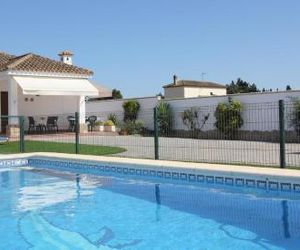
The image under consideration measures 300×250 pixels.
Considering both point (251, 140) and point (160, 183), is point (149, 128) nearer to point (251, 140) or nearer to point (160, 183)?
point (251, 140)

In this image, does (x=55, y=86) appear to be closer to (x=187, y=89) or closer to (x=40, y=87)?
(x=40, y=87)

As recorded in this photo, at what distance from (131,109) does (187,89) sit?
2230 cm

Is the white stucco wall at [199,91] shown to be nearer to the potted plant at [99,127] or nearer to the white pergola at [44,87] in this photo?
the potted plant at [99,127]

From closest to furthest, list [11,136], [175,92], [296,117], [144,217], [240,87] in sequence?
[144,217] < [296,117] < [11,136] < [175,92] < [240,87]

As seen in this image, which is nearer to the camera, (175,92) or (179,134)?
(179,134)

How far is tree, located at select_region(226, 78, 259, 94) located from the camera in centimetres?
8456

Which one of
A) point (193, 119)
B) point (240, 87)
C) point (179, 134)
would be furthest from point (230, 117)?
point (240, 87)

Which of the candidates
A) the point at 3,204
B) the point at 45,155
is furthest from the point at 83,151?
the point at 3,204

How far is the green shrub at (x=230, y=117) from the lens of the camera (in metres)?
32.8

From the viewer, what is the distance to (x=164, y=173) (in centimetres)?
1688

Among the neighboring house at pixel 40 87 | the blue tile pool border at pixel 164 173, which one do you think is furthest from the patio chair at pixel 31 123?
the blue tile pool border at pixel 164 173

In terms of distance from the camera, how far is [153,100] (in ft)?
131

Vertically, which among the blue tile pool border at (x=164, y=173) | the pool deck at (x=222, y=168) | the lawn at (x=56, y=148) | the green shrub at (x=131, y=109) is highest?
the green shrub at (x=131, y=109)

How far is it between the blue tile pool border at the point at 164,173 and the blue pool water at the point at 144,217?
327 millimetres
